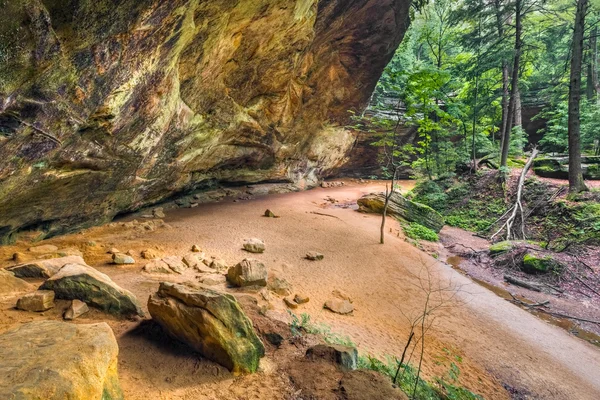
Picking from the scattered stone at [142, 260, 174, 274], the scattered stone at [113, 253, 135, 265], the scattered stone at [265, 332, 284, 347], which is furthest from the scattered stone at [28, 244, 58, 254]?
the scattered stone at [265, 332, 284, 347]

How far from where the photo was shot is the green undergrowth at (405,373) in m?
3.78

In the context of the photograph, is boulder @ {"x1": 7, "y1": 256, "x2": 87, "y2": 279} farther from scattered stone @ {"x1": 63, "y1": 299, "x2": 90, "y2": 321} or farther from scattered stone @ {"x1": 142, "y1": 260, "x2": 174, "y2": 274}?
scattered stone @ {"x1": 63, "y1": 299, "x2": 90, "y2": 321}

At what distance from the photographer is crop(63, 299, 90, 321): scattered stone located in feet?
12.7

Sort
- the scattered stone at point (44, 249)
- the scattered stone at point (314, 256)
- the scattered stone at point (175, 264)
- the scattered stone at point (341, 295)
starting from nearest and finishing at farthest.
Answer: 1. the scattered stone at point (341, 295)
2. the scattered stone at point (175, 264)
3. the scattered stone at point (44, 249)
4. the scattered stone at point (314, 256)

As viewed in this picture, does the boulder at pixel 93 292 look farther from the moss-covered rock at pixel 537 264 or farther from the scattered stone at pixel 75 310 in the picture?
the moss-covered rock at pixel 537 264

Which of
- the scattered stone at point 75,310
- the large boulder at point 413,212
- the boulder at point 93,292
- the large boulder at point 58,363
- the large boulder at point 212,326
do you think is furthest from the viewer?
the large boulder at point 413,212

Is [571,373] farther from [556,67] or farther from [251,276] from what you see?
[556,67]

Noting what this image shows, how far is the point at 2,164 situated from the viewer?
4.95 m

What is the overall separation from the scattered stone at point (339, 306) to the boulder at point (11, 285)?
500cm

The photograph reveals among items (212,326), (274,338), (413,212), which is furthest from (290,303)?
(413,212)

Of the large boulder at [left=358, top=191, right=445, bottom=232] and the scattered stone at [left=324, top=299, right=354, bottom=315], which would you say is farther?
the large boulder at [left=358, top=191, right=445, bottom=232]

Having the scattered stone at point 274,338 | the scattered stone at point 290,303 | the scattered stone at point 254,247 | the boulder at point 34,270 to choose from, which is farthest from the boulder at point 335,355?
the scattered stone at point 254,247

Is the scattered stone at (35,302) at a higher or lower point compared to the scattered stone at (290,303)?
higher

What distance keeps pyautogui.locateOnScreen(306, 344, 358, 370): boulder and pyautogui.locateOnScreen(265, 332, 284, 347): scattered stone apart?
1.54 ft
